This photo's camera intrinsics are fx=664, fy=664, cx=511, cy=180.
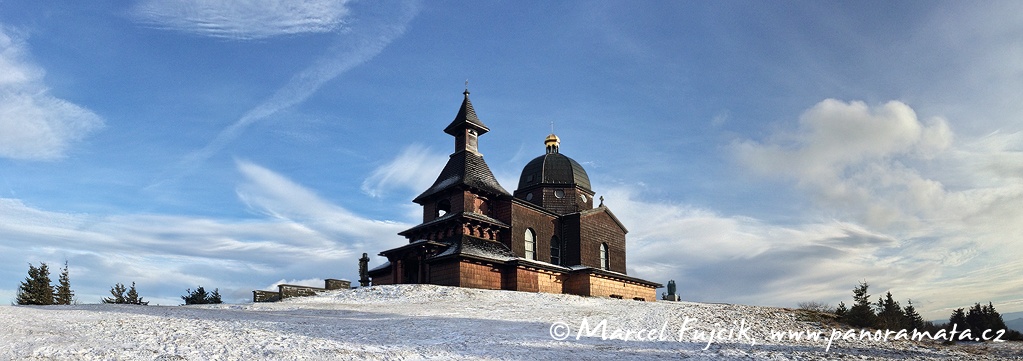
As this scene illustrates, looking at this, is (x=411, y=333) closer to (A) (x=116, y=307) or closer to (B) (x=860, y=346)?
(A) (x=116, y=307)

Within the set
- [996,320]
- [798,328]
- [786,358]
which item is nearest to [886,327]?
[798,328]

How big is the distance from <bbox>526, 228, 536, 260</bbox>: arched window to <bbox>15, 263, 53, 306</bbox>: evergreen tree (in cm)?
3762

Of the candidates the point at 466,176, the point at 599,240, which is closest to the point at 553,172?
the point at 599,240

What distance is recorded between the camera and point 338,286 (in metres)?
40.6

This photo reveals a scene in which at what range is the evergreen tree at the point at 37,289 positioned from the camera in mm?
50812

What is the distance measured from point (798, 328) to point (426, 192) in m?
26.2

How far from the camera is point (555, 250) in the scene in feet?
148

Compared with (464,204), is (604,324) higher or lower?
lower

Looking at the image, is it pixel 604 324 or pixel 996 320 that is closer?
pixel 604 324

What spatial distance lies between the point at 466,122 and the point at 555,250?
→ 416 inches

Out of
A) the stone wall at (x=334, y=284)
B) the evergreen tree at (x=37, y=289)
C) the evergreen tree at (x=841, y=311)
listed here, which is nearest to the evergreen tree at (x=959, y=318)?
the evergreen tree at (x=841, y=311)

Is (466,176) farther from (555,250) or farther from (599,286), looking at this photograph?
(599,286)

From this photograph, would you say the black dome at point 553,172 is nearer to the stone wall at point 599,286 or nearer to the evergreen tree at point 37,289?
the stone wall at point 599,286

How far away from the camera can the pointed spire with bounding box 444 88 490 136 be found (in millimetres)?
45281
